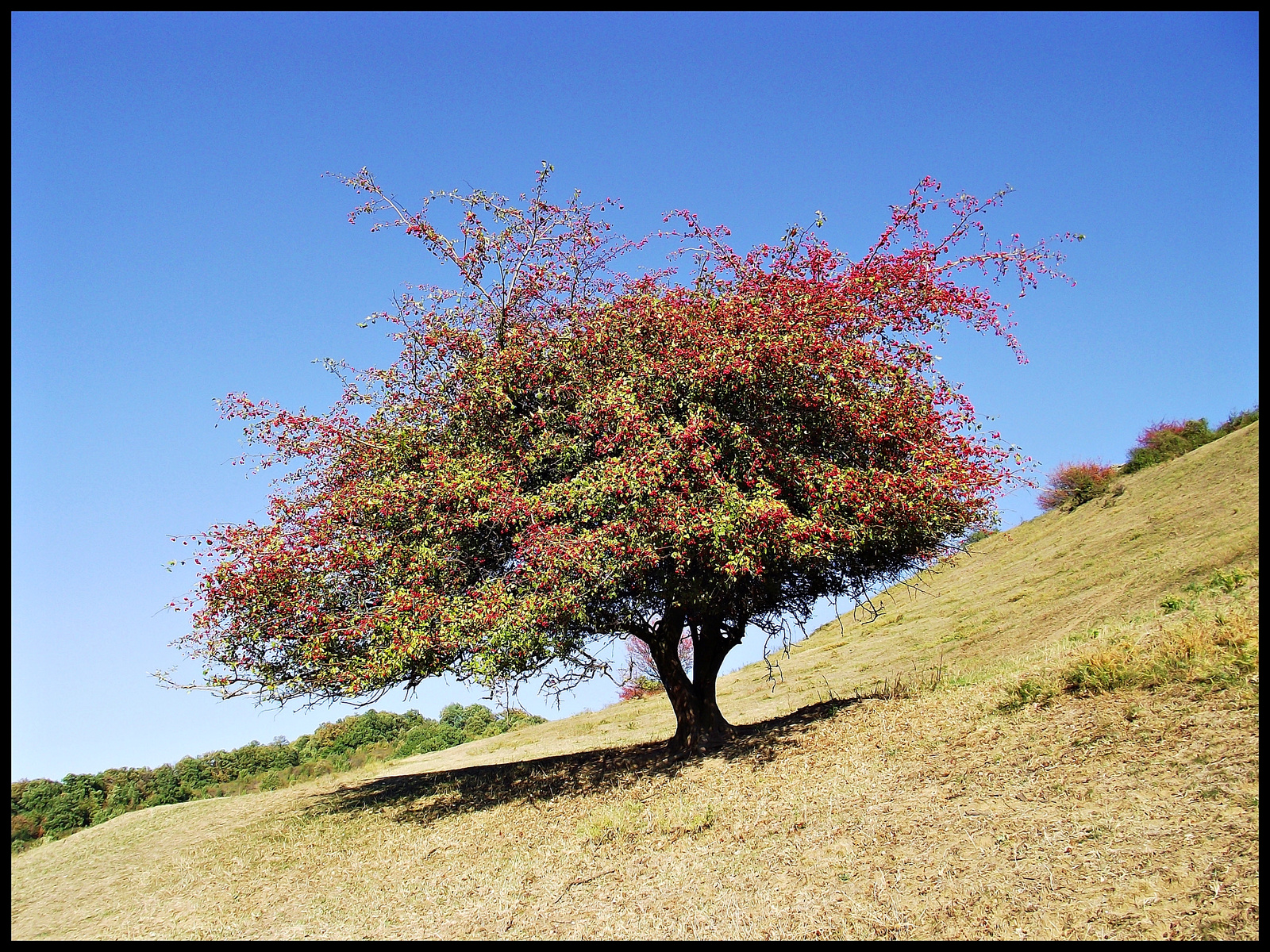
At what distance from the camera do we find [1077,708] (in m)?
12.5

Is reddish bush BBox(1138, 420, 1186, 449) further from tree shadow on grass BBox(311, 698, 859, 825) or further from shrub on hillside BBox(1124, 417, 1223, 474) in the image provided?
tree shadow on grass BBox(311, 698, 859, 825)

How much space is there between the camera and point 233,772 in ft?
101

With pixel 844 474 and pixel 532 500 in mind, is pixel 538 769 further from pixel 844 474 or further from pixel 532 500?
pixel 844 474

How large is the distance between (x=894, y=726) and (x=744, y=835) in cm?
450

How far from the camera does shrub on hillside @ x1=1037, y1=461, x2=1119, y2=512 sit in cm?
4178

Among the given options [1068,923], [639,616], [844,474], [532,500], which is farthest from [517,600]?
[1068,923]

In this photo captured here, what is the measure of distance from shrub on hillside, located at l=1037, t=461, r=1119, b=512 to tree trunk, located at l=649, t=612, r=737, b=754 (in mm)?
29753

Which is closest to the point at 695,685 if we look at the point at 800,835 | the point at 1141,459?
the point at 800,835

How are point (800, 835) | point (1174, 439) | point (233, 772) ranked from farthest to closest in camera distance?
point (1174, 439), point (233, 772), point (800, 835)

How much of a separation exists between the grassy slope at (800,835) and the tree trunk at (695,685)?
0.71m

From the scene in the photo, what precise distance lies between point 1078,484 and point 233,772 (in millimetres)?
37051

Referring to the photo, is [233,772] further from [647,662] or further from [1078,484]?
[1078,484]

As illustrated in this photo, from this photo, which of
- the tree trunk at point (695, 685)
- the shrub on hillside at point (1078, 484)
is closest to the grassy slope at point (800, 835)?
the tree trunk at point (695, 685)

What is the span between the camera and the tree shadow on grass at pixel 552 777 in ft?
51.7
